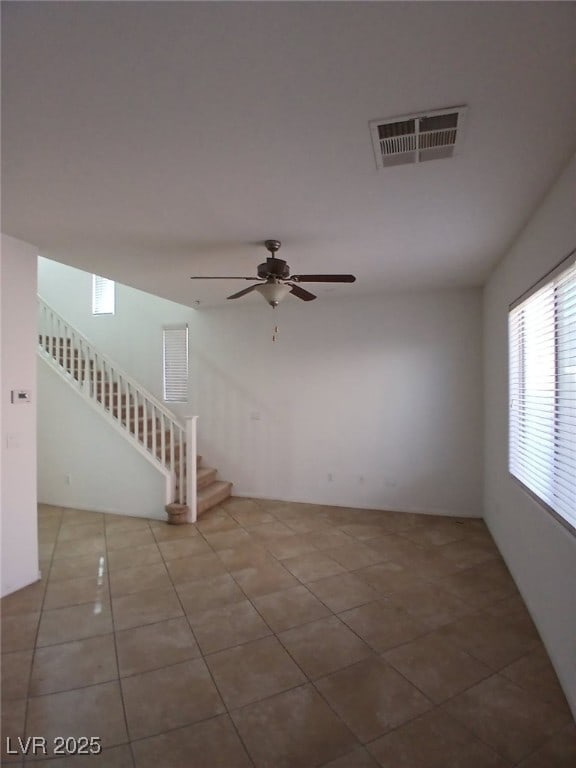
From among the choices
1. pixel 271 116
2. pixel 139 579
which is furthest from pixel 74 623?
pixel 271 116

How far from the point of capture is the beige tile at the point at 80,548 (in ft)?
12.9

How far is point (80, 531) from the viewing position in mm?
4520

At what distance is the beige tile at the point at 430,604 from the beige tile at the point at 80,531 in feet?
11.0

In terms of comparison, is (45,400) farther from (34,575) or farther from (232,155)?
(232,155)

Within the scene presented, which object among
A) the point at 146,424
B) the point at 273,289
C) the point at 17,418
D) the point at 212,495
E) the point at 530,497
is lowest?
the point at 212,495

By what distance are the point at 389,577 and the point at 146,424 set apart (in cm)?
341

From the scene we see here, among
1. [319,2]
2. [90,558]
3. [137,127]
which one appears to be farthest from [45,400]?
[319,2]

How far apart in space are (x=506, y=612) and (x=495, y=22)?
3455 mm

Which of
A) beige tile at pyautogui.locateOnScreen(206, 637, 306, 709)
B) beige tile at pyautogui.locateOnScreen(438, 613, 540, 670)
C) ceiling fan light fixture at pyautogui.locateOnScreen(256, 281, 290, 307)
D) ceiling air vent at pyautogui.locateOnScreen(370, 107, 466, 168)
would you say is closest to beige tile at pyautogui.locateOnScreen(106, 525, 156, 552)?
beige tile at pyautogui.locateOnScreen(206, 637, 306, 709)

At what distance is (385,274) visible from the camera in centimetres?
427

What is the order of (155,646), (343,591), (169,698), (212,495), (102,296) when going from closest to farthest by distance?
(169,698), (155,646), (343,591), (212,495), (102,296)

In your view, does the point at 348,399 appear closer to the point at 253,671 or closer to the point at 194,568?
the point at 194,568

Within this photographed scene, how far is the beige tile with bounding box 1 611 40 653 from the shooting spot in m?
2.52

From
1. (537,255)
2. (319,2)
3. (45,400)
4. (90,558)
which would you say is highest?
Answer: (319,2)
